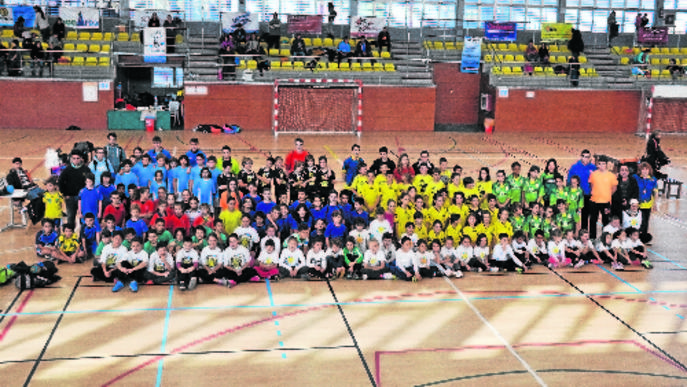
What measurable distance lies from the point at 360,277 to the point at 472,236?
2.32 meters

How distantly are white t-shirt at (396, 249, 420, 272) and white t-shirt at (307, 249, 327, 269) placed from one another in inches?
50.7

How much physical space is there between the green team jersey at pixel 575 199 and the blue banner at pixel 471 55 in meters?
23.2

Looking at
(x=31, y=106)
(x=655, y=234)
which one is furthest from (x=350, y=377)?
(x=31, y=106)

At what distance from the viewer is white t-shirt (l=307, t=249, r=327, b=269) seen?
465 inches

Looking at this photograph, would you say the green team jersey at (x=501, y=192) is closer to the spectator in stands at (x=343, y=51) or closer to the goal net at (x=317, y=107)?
the goal net at (x=317, y=107)

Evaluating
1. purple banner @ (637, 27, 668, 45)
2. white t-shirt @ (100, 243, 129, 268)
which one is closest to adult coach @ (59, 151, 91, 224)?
white t-shirt @ (100, 243, 129, 268)

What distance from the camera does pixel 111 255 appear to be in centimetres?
1134

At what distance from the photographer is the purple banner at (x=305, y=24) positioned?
3441 centimetres

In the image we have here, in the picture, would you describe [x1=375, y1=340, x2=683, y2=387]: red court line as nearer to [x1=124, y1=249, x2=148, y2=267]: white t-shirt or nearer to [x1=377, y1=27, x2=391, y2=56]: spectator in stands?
[x1=124, y1=249, x2=148, y2=267]: white t-shirt

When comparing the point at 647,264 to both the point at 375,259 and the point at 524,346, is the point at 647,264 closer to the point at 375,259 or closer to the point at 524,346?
the point at 524,346

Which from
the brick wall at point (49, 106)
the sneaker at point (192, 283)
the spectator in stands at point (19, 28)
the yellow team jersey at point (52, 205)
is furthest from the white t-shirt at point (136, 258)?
the spectator in stands at point (19, 28)

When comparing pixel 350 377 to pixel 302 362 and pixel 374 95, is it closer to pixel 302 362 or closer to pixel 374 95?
pixel 302 362

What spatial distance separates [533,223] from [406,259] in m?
2.80

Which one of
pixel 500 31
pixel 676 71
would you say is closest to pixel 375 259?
pixel 500 31
